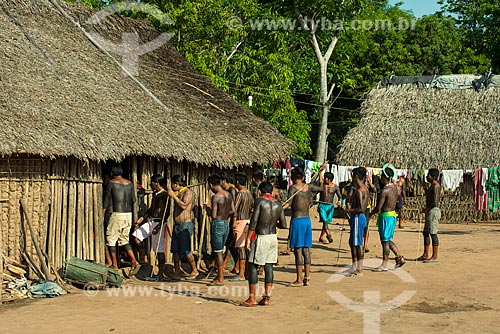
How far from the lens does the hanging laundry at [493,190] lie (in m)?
21.4

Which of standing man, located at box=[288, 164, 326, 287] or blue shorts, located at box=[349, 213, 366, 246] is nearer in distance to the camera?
standing man, located at box=[288, 164, 326, 287]

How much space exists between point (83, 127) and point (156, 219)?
1992 mm

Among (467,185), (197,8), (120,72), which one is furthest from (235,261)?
(467,185)

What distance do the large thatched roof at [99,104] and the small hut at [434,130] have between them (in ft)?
29.5

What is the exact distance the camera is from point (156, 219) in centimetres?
1187

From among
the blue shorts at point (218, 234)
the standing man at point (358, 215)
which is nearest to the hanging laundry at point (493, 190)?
the standing man at point (358, 215)

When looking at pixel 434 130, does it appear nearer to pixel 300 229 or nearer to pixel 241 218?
pixel 241 218

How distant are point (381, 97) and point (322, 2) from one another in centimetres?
387

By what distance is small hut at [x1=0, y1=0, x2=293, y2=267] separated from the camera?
10.1m

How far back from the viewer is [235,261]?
12.0 m

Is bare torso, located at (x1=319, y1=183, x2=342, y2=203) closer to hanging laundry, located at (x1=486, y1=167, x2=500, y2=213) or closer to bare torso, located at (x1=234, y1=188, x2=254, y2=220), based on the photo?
bare torso, located at (x1=234, y1=188, x2=254, y2=220)

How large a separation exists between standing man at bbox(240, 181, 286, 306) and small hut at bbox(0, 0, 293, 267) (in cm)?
266

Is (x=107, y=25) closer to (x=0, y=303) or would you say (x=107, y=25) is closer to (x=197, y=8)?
(x=197, y=8)

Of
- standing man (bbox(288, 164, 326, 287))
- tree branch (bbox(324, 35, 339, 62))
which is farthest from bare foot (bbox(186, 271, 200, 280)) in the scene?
tree branch (bbox(324, 35, 339, 62))
